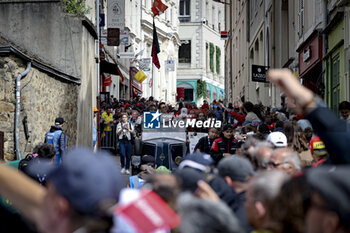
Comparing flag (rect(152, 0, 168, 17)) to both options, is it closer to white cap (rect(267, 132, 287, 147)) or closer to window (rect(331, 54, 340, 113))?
window (rect(331, 54, 340, 113))

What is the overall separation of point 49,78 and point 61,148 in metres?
3.40

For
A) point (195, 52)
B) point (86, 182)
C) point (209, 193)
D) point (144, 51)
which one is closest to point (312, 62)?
point (209, 193)

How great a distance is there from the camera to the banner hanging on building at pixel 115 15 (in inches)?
1266

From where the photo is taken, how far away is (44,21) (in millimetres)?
17156

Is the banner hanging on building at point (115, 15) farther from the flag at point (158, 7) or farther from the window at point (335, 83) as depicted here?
the window at point (335, 83)

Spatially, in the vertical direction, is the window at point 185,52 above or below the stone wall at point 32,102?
above

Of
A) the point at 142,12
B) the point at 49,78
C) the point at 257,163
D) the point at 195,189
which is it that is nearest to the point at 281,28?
the point at 49,78

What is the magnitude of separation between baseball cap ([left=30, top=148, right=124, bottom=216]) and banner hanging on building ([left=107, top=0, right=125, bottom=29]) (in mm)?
30156

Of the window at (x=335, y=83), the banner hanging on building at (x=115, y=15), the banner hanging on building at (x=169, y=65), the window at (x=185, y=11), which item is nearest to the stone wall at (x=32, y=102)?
the window at (x=335, y=83)

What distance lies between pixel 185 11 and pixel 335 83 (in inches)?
2430

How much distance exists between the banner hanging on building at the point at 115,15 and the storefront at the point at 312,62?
14.2m

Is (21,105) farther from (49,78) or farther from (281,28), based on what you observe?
(281,28)

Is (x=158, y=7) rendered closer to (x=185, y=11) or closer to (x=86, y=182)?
(x=185, y=11)

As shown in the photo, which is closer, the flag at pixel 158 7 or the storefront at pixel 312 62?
the storefront at pixel 312 62
